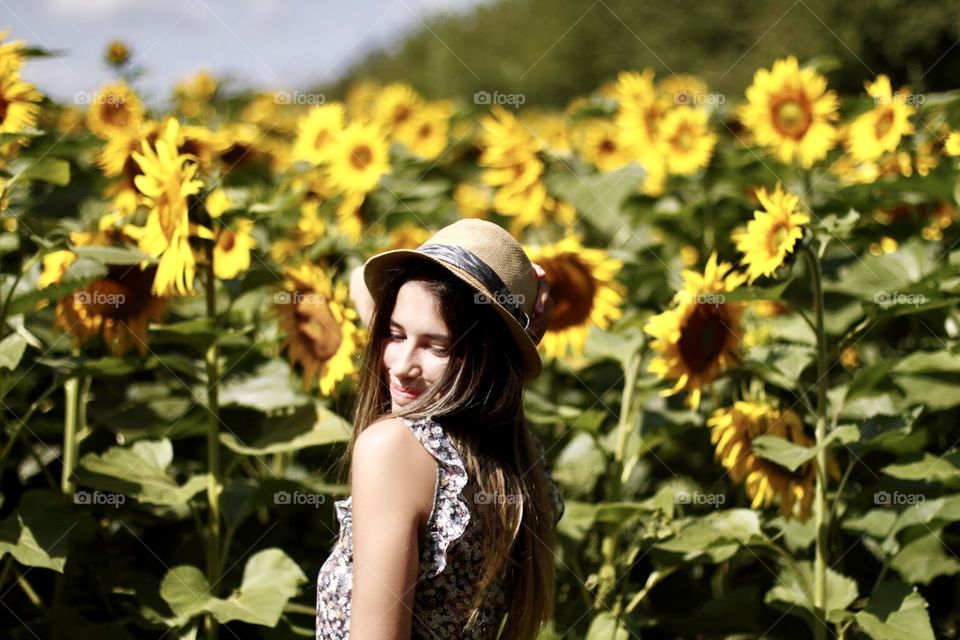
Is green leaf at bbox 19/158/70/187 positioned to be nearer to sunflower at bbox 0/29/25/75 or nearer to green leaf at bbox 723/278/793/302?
sunflower at bbox 0/29/25/75

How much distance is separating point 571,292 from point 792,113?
108 centimetres

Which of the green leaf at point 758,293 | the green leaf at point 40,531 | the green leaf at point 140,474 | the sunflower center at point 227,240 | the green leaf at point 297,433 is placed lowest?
the green leaf at point 40,531

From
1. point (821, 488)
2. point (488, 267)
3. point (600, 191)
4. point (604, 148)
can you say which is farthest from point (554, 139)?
point (488, 267)

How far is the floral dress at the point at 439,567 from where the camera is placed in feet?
5.13

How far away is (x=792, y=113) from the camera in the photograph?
10.7 feet

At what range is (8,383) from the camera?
211 cm

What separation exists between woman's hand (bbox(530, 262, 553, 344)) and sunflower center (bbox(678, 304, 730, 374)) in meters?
0.37

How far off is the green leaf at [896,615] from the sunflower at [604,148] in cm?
191

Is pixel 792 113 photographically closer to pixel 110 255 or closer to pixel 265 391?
pixel 265 391

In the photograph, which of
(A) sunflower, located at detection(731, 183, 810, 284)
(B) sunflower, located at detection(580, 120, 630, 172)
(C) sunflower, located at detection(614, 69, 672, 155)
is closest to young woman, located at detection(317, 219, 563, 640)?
(A) sunflower, located at detection(731, 183, 810, 284)

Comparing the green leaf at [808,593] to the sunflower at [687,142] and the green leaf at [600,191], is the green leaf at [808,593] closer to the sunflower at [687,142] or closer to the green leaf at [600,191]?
the green leaf at [600,191]

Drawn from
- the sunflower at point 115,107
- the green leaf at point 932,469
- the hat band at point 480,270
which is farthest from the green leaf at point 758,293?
the sunflower at point 115,107

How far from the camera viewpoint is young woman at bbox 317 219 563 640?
150 cm

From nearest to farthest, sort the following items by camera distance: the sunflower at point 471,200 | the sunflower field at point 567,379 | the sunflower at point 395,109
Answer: the sunflower field at point 567,379 < the sunflower at point 471,200 < the sunflower at point 395,109
